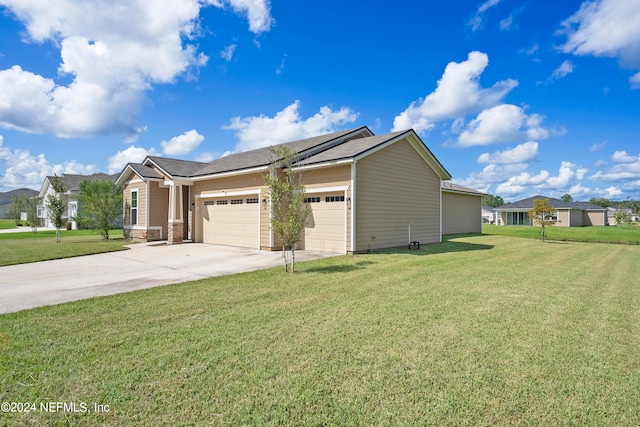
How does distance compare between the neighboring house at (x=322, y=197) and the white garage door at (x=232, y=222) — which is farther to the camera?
the white garage door at (x=232, y=222)

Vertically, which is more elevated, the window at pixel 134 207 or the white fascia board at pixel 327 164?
the white fascia board at pixel 327 164

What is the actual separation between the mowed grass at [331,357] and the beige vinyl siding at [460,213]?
16.6 metres

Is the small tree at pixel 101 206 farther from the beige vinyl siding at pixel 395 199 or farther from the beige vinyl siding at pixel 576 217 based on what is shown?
the beige vinyl siding at pixel 576 217

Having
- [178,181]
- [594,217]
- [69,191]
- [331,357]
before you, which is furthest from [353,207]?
[594,217]

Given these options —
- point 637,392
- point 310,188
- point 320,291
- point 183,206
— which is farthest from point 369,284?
point 183,206

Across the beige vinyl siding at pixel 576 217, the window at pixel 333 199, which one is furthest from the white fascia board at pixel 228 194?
A: the beige vinyl siding at pixel 576 217

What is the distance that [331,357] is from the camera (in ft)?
12.0

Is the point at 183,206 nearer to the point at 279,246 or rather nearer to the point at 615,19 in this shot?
the point at 279,246

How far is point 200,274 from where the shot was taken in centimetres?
863

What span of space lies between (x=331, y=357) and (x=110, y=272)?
27.0 ft

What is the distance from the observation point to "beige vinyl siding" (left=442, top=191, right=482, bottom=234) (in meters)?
23.2

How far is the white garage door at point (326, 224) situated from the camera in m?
12.5

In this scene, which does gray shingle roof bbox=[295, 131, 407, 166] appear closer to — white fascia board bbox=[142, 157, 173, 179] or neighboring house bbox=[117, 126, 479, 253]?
neighboring house bbox=[117, 126, 479, 253]

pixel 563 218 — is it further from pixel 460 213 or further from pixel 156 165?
pixel 156 165
